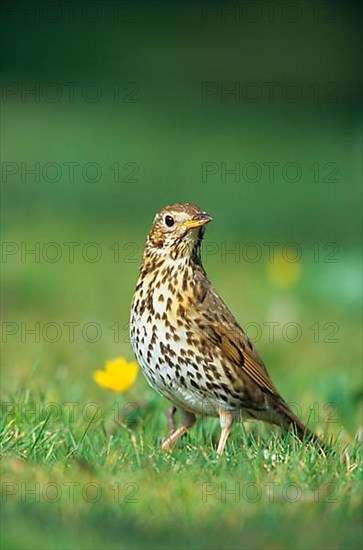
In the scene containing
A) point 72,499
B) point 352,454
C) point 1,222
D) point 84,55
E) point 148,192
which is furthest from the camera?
point 84,55

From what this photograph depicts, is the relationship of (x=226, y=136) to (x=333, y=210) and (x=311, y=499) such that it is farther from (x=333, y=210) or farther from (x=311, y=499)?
(x=311, y=499)

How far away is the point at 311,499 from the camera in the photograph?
15.1ft

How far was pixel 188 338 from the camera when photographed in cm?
570

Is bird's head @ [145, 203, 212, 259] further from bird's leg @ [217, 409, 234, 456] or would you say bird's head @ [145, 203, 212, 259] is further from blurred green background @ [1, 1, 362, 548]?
blurred green background @ [1, 1, 362, 548]

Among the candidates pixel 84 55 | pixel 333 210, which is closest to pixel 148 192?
pixel 333 210

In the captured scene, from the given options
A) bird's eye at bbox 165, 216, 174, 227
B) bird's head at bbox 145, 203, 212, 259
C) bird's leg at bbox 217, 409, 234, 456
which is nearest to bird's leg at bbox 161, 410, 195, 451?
bird's leg at bbox 217, 409, 234, 456

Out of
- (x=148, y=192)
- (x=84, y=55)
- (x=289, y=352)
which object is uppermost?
(x=84, y=55)

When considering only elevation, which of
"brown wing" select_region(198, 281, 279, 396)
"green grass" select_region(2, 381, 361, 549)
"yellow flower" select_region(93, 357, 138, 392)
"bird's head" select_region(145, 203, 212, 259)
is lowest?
"green grass" select_region(2, 381, 361, 549)

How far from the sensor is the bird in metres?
5.65

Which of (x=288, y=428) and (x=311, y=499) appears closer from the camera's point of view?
(x=311, y=499)

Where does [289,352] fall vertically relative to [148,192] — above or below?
below

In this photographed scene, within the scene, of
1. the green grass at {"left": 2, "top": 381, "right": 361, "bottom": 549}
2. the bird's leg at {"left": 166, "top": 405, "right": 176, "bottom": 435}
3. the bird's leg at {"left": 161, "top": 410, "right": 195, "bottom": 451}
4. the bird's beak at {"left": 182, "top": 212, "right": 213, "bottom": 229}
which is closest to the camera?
the green grass at {"left": 2, "top": 381, "right": 361, "bottom": 549}

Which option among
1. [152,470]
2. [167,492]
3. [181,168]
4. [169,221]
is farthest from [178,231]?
[181,168]

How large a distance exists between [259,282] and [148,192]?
3830 millimetres
